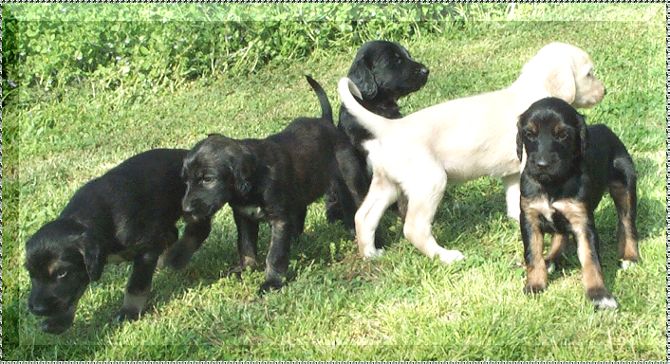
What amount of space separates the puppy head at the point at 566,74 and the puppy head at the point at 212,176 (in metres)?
2.16

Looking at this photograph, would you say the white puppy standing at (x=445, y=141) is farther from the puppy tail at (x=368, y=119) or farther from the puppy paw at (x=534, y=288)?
the puppy paw at (x=534, y=288)

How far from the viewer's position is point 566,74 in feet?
19.0

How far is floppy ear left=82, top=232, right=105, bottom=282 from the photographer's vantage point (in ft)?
15.5

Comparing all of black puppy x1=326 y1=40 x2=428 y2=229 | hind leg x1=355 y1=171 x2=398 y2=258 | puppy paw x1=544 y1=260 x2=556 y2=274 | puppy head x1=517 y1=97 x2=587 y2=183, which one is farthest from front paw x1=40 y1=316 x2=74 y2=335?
puppy paw x1=544 y1=260 x2=556 y2=274

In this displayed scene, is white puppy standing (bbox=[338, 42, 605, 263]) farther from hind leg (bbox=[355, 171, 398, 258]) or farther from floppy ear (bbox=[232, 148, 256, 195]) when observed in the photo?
floppy ear (bbox=[232, 148, 256, 195])

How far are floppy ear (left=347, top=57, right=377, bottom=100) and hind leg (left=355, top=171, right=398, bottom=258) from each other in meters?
1.08

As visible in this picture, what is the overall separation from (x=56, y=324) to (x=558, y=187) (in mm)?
3059

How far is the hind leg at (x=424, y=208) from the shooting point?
5395 millimetres

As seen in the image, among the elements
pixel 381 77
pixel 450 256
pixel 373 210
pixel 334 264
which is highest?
pixel 381 77

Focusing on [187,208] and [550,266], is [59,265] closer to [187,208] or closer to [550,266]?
[187,208]

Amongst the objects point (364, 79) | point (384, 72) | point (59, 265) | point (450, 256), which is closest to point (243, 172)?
point (59, 265)

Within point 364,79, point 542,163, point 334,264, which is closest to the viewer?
point 542,163

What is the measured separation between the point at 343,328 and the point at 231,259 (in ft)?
4.87

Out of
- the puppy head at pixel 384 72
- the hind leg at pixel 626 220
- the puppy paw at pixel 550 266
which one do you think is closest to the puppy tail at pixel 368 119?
the puppy head at pixel 384 72
